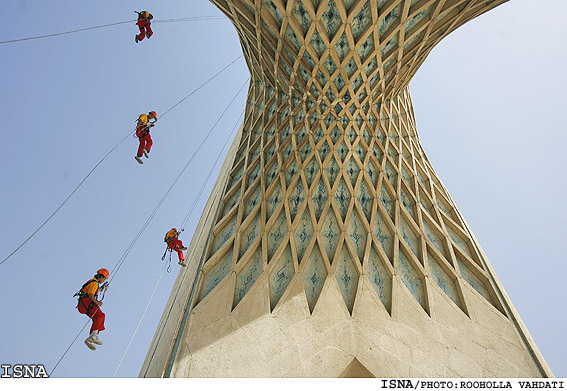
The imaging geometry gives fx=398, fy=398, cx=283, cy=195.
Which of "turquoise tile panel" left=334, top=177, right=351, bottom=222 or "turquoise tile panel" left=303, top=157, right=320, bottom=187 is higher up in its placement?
"turquoise tile panel" left=303, top=157, right=320, bottom=187

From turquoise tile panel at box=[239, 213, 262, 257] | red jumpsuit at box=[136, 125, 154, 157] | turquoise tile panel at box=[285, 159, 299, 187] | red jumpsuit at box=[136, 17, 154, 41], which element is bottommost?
turquoise tile panel at box=[239, 213, 262, 257]

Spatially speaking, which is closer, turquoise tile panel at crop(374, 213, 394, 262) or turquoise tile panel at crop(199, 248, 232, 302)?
turquoise tile panel at crop(199, 248, 232, 302)

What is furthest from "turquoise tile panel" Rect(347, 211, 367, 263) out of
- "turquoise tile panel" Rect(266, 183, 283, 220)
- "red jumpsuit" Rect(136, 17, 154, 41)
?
"red jumpsuit" Rect(136, 17, 154, 41)

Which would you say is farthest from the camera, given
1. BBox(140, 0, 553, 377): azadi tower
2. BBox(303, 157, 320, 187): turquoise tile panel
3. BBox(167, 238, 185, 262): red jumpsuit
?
BBox(167, 238, 185, 262): red jumpsuit

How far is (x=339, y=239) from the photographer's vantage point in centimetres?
1097

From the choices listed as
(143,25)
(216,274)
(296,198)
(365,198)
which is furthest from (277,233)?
(143,25)

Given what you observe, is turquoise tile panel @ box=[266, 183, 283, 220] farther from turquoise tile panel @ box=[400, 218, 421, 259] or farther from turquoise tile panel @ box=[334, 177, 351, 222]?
turquoise tile panel @ box=[400, 218, 421, 259]

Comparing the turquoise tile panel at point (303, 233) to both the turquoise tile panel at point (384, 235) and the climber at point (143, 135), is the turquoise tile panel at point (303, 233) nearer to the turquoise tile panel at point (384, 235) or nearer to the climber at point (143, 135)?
the turquoise tile panel at point (384, 235)

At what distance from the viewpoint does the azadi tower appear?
9.27m

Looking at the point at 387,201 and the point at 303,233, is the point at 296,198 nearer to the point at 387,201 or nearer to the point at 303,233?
the point at 303,233

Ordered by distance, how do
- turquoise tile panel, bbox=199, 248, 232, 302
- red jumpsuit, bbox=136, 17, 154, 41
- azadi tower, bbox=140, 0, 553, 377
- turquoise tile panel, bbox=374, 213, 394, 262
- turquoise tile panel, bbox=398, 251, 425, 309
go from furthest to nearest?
1. red jumpsuit, bbox=136, 17, 154, 41
2. turquoise tile panel, bbox=374, 213, 394, 262
3. turquoise tile panel, bbox=398, 251, 425, 309
4. turquoise tile panel, bbox=199, 248, 232, 302
5. azadi tower, bbox=140, 0, 553, 377

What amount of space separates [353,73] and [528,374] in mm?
8600

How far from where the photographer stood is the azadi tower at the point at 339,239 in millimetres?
9273
